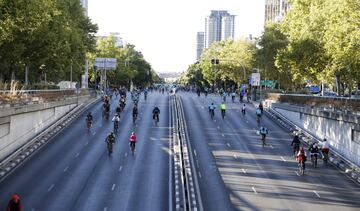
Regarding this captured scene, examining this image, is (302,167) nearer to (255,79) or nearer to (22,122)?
(22,122)

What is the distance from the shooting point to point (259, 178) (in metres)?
27.3

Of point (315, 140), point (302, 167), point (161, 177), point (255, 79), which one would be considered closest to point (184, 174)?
point (161, 177)

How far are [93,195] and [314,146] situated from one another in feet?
42.4

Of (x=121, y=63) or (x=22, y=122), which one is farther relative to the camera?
(x=121, y=63)

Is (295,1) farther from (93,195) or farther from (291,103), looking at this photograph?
(93,195)

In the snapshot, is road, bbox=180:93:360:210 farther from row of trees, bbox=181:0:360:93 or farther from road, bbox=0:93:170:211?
row of trees, bbox=181:0:360:93

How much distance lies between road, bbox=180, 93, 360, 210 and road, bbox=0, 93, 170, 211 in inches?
87.1

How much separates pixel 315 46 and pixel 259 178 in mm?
21021

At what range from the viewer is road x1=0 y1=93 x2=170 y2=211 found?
73.5 ft

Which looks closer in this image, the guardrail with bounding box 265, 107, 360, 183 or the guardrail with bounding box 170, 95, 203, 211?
the guardrail with bounding box 170, 95, 203, 211

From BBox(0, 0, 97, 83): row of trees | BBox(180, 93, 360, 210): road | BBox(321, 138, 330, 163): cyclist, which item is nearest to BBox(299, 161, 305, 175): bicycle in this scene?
BBox(180, 93, 360, 210): road

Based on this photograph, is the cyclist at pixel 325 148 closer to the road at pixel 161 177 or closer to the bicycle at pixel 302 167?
the road at pixel 161 177

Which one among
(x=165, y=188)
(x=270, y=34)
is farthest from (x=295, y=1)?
(x=165, y=188)

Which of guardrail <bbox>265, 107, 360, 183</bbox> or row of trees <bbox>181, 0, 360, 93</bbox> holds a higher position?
row of trees <bbox>181, 0, 360, 93</bbox>
